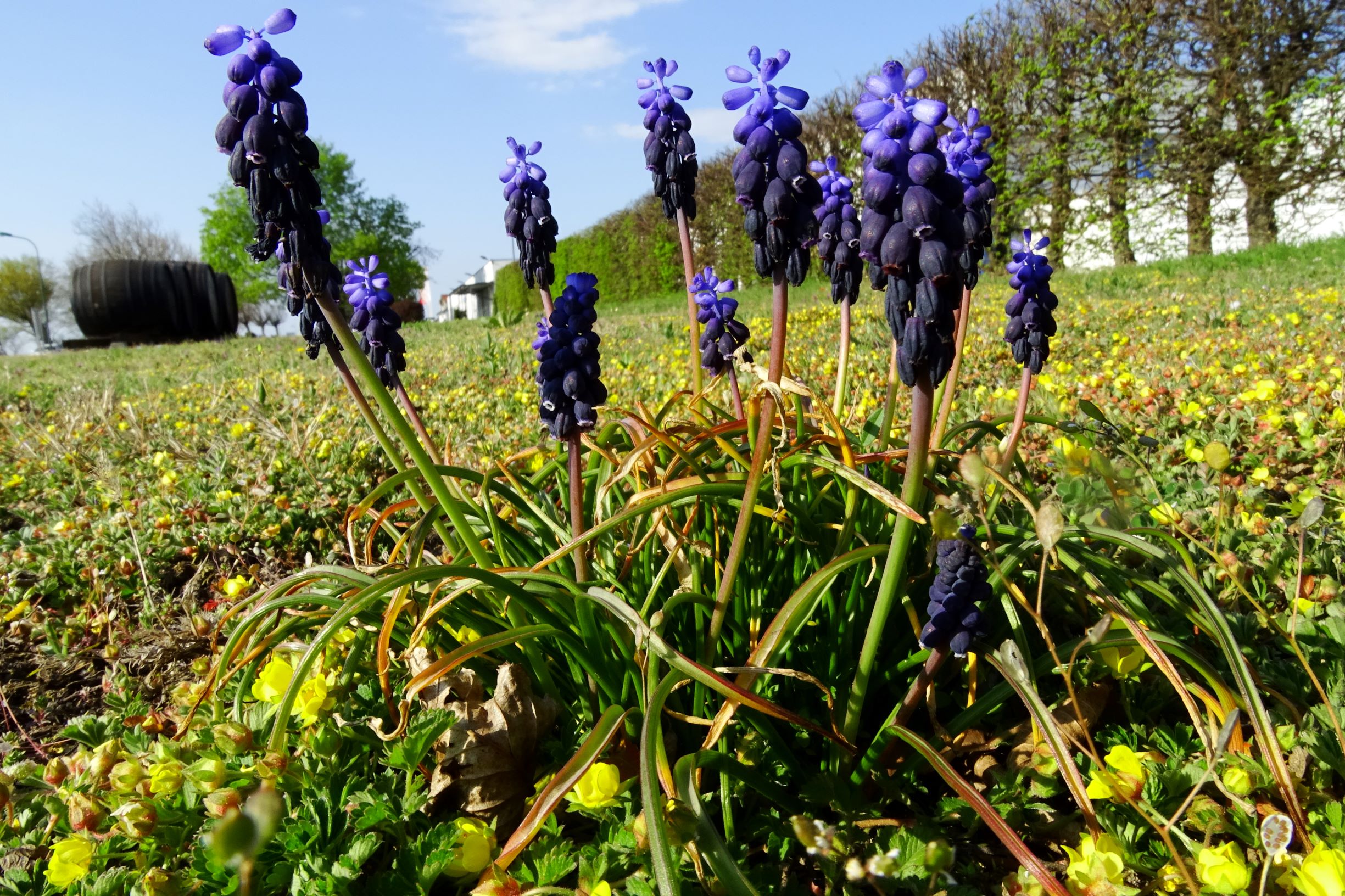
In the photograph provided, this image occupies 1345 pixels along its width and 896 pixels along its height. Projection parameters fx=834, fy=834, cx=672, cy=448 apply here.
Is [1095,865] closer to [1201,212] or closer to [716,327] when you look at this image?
[716,327]

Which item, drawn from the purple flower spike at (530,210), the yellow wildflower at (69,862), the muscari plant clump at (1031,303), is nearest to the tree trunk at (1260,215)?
the muscari plant clump at (1031,303)

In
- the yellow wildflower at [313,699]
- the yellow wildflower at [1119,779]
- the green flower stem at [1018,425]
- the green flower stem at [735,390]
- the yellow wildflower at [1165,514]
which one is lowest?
the yellow wildflower at [1119,779]

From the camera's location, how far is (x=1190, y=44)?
1634 cm

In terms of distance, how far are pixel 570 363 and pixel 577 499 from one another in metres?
0.27

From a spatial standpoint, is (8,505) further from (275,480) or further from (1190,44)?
(1190,44)

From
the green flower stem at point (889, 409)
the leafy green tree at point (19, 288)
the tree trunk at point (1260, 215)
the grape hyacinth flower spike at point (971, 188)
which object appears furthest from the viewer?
the leafy green tree at point (19, 288)

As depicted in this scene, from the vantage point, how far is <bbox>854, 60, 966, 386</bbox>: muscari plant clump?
1.08 metres

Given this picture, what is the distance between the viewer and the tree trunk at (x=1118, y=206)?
56.0 ft

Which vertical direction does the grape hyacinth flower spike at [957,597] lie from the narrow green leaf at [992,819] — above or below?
above

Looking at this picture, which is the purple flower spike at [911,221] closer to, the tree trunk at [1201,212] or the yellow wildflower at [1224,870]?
the yellow wildflower at [1224,870]

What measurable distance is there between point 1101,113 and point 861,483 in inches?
747

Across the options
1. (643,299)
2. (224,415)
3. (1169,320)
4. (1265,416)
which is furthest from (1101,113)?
(224,415)

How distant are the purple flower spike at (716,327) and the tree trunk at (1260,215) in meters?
18.7

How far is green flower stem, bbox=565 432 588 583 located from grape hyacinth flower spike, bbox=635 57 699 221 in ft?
2.10
